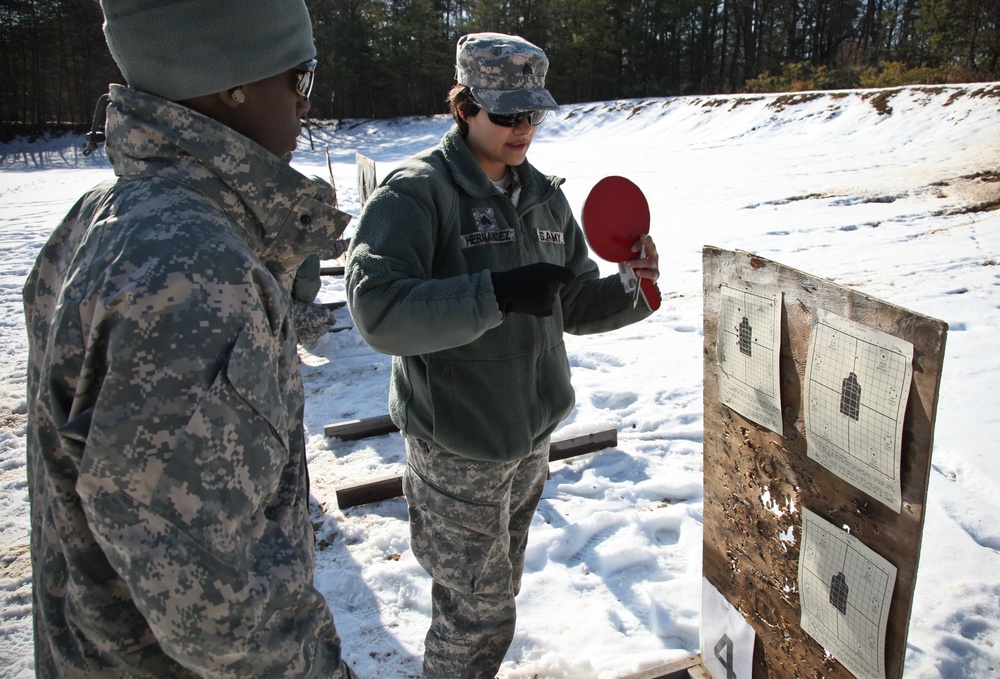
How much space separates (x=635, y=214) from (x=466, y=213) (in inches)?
20.3

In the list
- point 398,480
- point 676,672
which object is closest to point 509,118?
point 676,672

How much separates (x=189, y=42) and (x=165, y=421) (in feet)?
1.92

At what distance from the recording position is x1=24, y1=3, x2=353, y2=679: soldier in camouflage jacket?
0.83 metres

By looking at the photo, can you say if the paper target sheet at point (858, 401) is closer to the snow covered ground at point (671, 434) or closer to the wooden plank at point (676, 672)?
the wooden plank at point (676, 672)

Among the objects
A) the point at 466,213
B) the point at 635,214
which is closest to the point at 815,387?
the point at 635,214

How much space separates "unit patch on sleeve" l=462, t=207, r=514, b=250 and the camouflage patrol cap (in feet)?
0.91

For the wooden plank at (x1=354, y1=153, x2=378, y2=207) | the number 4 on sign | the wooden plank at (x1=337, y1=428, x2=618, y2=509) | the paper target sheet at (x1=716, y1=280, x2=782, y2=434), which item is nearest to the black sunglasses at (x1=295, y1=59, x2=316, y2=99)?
the paper target sheet at (x1=716, y1=280, x2=782, y2=434)

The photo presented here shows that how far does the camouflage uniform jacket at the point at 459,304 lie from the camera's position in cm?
159

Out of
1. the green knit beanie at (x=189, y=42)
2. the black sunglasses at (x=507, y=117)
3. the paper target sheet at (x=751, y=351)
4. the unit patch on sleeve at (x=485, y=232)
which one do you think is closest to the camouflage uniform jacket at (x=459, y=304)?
the unit patch on sleeve at (x=485, y=232)

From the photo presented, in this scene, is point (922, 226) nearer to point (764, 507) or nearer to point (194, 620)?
point (764, 507)

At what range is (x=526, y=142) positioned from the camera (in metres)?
1.91

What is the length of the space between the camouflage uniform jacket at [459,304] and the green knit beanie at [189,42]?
629 mm

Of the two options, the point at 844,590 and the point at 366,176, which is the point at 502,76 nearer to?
the point at 844,590

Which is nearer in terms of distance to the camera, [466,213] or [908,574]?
[908,574]
